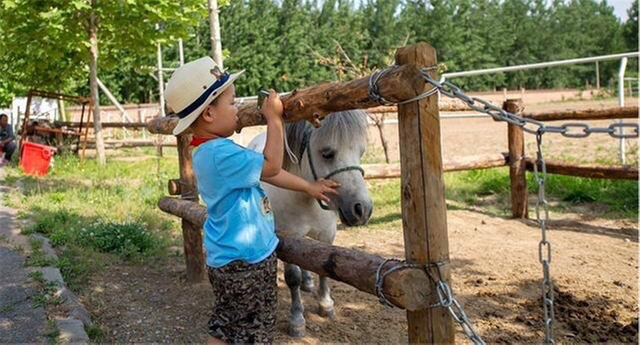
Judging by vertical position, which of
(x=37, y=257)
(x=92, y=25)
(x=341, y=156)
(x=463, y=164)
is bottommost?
(x=37, y=257)

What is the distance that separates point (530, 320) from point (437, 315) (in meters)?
2.12

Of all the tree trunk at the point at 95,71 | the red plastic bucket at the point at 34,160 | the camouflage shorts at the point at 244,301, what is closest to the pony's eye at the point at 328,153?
the camouflage shorts at the point at 244,301

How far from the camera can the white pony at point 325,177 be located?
2.89 m

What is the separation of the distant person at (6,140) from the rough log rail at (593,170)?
12.8 metres

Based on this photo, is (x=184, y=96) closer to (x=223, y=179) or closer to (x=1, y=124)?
(x=223, y=179)

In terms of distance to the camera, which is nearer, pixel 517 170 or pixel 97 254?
pixel 97 254

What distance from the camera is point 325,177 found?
3.08m

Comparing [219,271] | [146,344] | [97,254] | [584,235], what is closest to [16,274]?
[97,254]

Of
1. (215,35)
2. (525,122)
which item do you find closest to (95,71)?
(215,35)

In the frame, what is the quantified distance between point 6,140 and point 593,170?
1361 centimetres

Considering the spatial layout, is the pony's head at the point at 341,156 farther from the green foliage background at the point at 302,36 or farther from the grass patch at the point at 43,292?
the green foliage background at the point at 302,36

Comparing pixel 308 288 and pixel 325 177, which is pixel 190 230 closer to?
pixel 308 288

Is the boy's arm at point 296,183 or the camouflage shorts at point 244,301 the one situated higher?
the boy's arm at point 296,183

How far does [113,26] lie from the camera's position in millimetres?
12133
